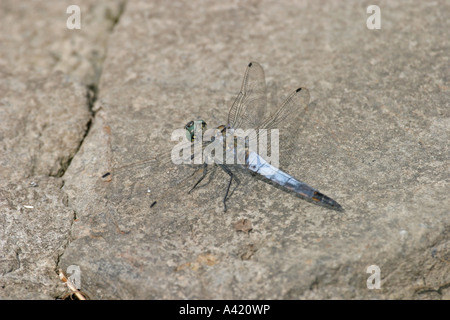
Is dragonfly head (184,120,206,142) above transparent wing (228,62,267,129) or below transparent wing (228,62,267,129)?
below

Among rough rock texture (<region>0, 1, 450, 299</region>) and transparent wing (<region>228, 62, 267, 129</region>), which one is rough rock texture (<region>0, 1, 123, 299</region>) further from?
transparent wing (<region>228, 62, 267, 129</region>)

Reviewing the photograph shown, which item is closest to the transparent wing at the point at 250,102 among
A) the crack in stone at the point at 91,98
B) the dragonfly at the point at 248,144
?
the dragonfly at the point at 248,144

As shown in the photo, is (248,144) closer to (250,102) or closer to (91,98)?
(250,102)

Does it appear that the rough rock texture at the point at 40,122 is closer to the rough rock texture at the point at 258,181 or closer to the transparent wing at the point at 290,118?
the rough rock texture at the point at 258,181

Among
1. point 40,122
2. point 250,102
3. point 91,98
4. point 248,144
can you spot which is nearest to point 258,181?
point 248,144

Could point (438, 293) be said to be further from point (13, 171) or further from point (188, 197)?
point (13, 171)

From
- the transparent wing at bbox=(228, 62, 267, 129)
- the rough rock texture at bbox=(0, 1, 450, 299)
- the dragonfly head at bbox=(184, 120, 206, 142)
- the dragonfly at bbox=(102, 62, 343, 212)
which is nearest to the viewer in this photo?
the rough rock texture at bbox=(0, 1, 450, 299)

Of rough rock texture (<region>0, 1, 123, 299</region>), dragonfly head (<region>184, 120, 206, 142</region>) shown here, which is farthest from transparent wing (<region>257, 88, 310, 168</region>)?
rough rock texture (<region>0, 1, 123, 299</region>)
